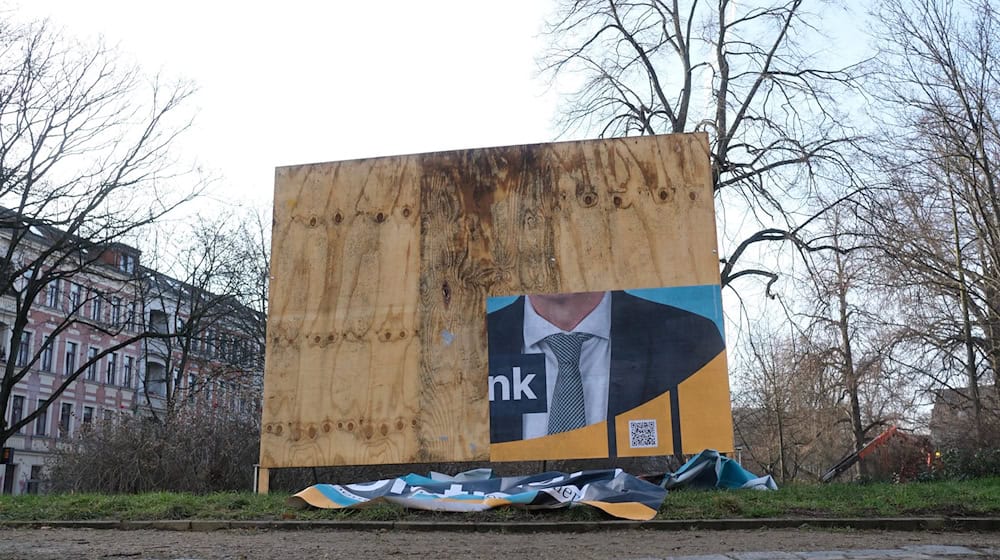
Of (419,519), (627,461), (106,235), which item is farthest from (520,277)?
(106,235)

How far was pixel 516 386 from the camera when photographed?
35.0ft

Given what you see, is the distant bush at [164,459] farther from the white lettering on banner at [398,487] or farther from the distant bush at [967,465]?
the distant bush at [967,465]

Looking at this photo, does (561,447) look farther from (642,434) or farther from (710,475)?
(710,475)

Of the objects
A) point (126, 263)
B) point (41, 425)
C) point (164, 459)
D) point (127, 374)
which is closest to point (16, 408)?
point (41, 425)

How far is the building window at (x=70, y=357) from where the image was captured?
53.0 m

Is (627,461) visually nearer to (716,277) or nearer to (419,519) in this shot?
(716,277)

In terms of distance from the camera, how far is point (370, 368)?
36.0 ft

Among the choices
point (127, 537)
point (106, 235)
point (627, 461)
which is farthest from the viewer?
point (106, 235)

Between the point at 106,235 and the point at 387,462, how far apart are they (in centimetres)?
1443

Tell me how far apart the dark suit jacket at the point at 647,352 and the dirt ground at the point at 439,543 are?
307 centimetres

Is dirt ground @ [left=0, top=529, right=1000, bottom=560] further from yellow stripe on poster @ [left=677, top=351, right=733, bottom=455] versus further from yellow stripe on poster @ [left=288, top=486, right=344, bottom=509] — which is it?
yellow stripe on poster @ [left=677, top=351, right=733, bottom=455]

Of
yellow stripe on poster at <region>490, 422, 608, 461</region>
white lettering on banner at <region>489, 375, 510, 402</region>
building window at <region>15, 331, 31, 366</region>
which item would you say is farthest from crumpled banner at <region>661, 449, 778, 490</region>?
building window at <region>15, 331, 31, 366</region>

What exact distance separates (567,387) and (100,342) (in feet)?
170

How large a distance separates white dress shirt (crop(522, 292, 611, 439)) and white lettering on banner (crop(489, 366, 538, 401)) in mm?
196
